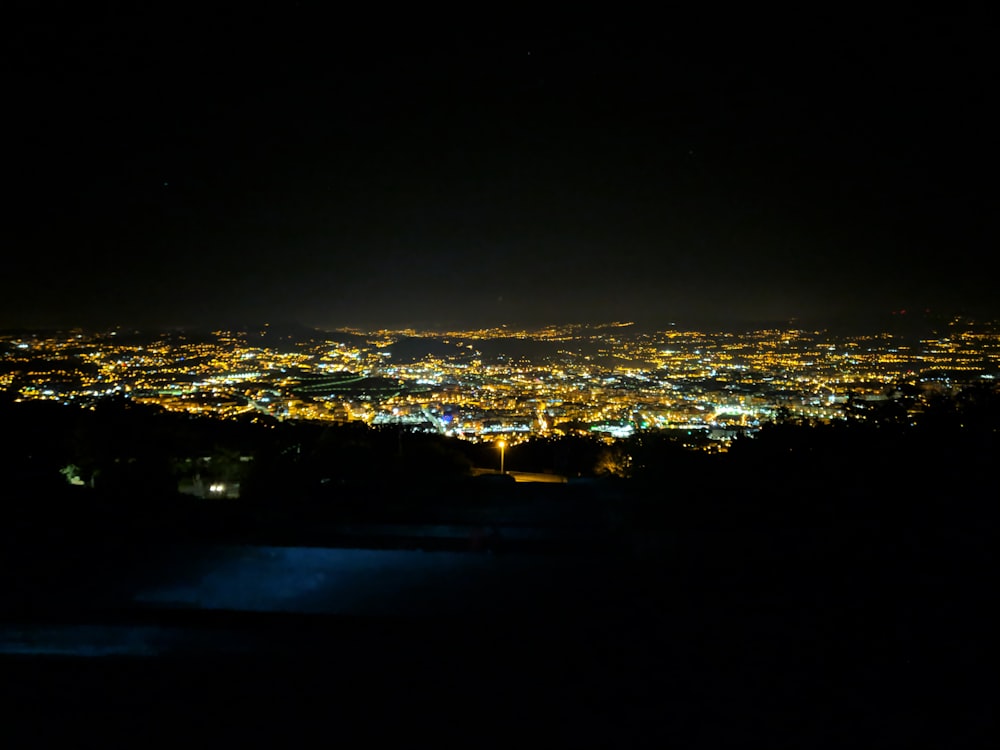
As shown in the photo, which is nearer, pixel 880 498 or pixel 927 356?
pixel 880 498

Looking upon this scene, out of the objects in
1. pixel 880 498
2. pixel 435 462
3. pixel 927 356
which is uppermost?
pixel 927 356

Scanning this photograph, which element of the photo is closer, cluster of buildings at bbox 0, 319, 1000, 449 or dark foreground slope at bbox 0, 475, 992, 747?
dark foreground slope at bbox 0, 475, 992, 747

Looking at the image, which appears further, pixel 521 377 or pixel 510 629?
pixel 521 377

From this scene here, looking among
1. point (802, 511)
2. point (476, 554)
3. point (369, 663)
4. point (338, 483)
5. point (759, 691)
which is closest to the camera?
point (759, 691)

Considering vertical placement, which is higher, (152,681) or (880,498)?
(880,498)

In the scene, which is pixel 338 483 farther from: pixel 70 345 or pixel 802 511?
pixel 70 345

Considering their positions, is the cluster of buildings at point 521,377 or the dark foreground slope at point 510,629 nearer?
the dark foreground slope at point 510,629

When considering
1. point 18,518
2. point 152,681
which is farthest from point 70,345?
point 152,681

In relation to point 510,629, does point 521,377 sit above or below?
above
